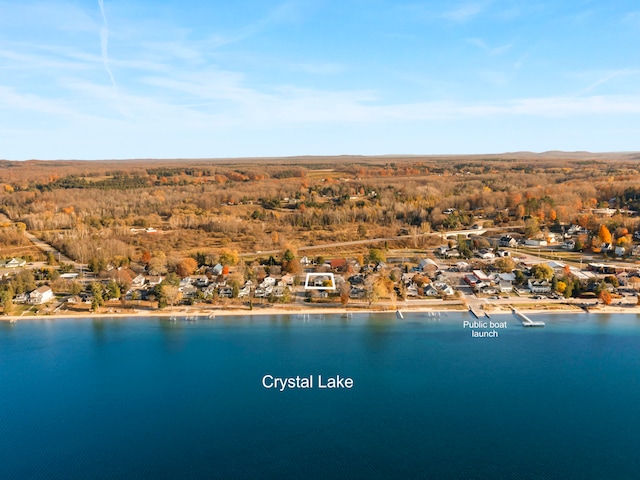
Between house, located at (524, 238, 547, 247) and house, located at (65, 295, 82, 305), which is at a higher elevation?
house, located at (524, 238, 547, 247)

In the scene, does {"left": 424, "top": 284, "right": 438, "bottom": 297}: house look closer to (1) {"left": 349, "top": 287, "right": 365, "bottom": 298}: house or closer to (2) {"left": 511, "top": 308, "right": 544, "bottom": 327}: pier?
(1) {"left": 349, "top": 287, "right": 365, "bottom": 298}: house

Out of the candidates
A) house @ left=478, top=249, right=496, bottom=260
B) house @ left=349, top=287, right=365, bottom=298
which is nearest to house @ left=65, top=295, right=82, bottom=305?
house @ left=349, top=287, right=365, bottom=298

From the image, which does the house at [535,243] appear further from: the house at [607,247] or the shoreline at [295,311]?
the shoreline at [295,311]

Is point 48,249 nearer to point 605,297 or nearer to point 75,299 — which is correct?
point 75,299

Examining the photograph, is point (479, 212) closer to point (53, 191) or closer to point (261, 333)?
point (261, 333)

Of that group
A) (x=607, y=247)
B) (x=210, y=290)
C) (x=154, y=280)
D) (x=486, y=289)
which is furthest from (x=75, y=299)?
(x=607, y=247)

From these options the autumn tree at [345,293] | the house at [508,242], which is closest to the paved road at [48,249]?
the autumn tree at [345,293]
